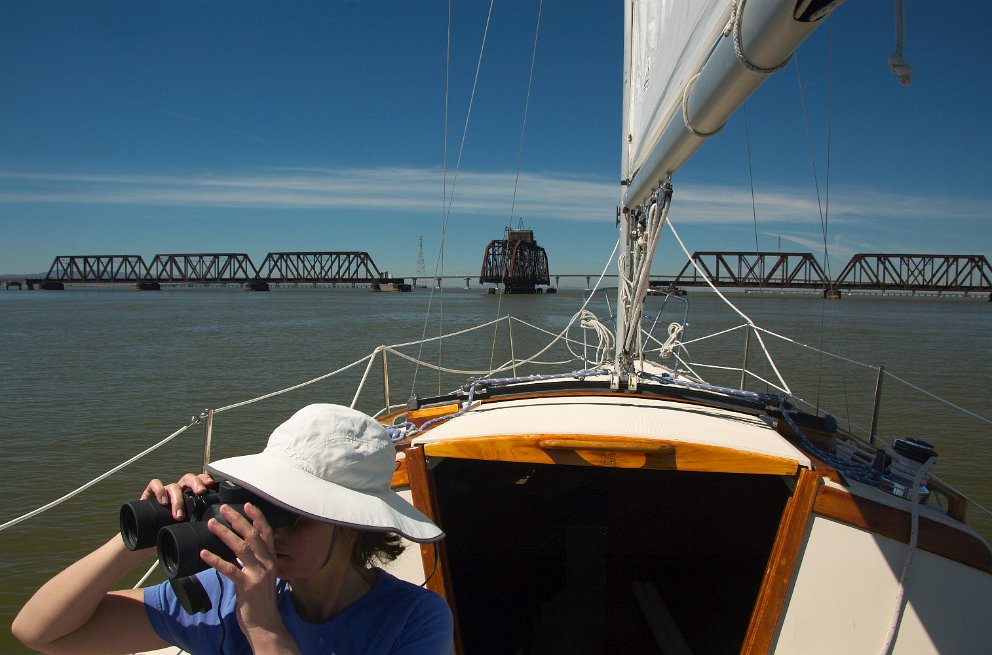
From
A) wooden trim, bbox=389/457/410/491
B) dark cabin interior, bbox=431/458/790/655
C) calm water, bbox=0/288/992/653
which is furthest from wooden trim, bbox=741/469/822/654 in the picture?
calm water, bbox=0/288/992/653

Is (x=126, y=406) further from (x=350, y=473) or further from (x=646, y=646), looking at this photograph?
(x=350, y=473)

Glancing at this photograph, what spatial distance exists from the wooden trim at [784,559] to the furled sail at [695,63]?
133cm

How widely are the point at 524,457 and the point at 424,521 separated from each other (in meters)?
1.20

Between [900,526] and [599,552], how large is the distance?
2.20 metres

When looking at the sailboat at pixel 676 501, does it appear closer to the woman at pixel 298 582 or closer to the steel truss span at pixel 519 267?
the woman at pixel 298 582

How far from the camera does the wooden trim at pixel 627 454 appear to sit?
2529mm

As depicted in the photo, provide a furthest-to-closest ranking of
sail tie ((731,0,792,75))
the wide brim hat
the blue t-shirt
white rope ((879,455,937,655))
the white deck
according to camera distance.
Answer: the white deck
white rope ((879,455,937,655))
sail tie ((731,0,792,75))
the blue t-shirt
the wide brim hat

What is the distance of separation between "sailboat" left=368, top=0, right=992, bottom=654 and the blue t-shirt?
0.62 meters

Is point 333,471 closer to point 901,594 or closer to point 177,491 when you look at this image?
point 177,491

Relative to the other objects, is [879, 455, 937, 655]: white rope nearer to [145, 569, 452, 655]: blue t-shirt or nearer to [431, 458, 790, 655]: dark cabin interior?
[431, 458, 790, 655]: dark cabin interior

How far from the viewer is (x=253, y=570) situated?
4.10 ft

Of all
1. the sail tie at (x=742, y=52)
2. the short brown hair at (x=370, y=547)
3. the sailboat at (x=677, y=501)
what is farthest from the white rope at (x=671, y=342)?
the short brown hair at (x=370, y=547)

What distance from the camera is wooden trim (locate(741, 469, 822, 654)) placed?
8.05 feet

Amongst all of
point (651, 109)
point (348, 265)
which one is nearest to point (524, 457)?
point (651, 109)
